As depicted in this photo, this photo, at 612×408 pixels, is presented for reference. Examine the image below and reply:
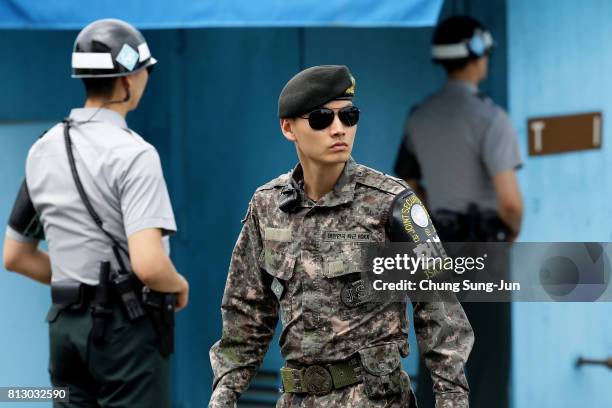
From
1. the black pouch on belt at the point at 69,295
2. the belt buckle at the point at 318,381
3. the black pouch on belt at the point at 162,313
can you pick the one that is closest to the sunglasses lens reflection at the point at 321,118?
the belt buckle at the point at 318,381

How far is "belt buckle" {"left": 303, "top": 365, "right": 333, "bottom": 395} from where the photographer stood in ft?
10.3

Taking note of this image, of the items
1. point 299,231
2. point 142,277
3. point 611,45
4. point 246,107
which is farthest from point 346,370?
point 246,107

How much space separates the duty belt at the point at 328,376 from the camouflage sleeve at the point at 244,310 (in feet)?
0.76

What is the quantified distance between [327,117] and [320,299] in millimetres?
482

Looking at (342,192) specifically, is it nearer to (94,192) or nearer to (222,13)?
(94,192)

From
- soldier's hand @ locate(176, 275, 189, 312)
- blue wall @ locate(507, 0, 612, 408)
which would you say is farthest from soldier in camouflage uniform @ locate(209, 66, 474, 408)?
blue wall @ locate(507, 0, 612, 408)

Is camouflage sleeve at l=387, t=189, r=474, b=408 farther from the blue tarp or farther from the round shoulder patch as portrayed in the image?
the blue tarp

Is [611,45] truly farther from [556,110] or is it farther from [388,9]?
[388,9]

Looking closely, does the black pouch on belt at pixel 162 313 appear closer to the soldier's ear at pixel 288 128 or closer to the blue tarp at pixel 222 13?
the soldier's ear at pixel 288 128

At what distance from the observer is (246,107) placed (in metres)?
6.43

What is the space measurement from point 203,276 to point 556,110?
2.12 m

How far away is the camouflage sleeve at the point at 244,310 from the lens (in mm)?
3354

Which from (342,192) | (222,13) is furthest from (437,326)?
(222,13)

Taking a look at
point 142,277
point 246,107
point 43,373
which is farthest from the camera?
point 246,107
